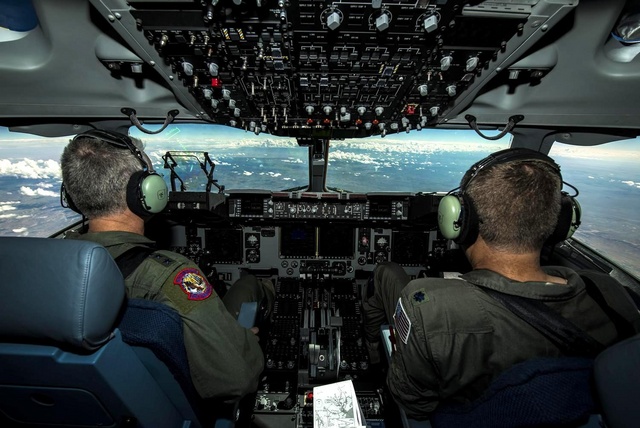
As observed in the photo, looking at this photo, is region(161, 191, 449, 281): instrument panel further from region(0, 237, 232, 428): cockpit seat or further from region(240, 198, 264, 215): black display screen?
region(0, 237, 232, 428): cockpit seat

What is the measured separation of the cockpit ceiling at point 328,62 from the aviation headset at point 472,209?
1.71 feet

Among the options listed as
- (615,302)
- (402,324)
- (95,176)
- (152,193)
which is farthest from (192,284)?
(615,302)

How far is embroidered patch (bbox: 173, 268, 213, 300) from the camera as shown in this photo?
3.61 feet

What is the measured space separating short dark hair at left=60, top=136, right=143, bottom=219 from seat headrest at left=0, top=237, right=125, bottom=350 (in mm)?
503

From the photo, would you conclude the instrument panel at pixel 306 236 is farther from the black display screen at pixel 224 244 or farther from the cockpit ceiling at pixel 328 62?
the cockpit ceiling at pixel 328 62

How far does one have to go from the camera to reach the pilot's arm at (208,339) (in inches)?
41.9

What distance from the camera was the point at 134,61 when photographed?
5.40 ft

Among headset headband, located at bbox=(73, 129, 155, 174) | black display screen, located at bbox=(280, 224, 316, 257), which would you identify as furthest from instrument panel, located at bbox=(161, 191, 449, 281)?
headset headband, located at bbox=(73, 129, 155, 174)

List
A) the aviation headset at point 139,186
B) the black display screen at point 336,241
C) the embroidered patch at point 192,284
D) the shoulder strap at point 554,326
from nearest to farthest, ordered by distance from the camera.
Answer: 1. the shoulder strap at point 554,326
2. the embroidered patch at point 192,284
3. the aviation headset at point 139,186
4. the black display screen at point 336,241

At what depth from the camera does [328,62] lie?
1.47 metres

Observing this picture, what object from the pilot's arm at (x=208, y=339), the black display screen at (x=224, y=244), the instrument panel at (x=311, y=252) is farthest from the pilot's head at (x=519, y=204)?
the black display screen at (x=224, y=244)

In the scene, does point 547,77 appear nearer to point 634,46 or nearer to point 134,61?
point 634,46

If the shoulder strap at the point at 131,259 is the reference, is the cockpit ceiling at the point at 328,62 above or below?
above

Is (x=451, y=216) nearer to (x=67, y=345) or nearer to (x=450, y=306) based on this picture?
(x=450, y=306)
